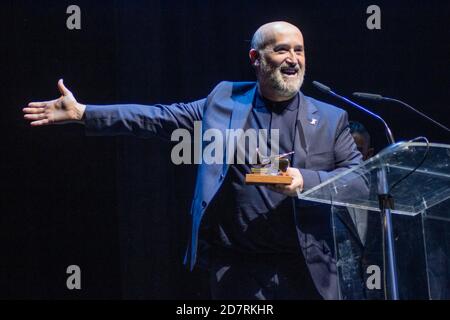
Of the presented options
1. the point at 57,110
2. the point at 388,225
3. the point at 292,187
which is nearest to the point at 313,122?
the point at 292,187

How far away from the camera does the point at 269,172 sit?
2.85 m

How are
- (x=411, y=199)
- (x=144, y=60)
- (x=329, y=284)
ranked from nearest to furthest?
(x=411, y=199) < (x=329, y=284) < (x=144, y=60)

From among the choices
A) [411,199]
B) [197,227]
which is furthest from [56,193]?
[411,199]

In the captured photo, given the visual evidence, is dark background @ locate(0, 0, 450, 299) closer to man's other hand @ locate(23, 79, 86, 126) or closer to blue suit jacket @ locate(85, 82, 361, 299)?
blue suit jacket @ locate(85, 82, 361, 299)

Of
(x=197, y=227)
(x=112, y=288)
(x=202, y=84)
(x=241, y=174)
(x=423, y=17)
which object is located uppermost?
(x=423, y=17)

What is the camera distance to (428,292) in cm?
281

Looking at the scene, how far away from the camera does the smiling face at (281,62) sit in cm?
331

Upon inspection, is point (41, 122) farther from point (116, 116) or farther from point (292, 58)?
point (292, 58)

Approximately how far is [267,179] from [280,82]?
0.70 meters

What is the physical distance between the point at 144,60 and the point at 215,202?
1307 millimetres

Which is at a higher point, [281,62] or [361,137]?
[281,62]

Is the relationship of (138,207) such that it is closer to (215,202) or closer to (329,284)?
(215,202)

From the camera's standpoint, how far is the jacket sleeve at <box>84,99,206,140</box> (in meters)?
3.21

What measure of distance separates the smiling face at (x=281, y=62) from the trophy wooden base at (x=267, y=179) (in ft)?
Answer: 2.15
